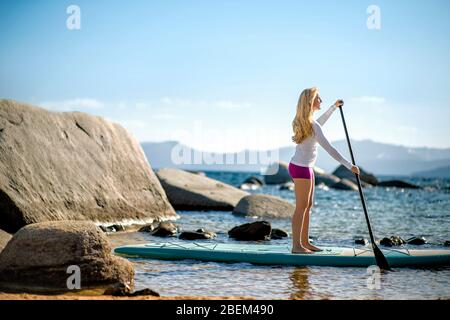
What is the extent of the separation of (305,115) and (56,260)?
3.68 m

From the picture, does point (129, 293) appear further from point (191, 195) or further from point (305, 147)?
point (191, 195)

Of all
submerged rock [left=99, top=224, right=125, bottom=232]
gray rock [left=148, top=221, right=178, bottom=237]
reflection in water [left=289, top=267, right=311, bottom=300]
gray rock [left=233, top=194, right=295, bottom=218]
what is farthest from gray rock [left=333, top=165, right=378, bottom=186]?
reflection in water [left=289, top=267, right=311, bottom=300]

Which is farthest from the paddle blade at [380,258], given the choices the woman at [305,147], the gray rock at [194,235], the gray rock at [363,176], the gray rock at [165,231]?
the gray rock at [363,176]

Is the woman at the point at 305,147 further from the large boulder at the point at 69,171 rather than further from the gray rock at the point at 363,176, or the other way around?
the gray rock at the point at 363,176

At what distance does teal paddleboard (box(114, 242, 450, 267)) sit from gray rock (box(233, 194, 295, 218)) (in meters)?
7.36

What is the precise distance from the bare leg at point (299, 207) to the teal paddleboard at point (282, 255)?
194 mm

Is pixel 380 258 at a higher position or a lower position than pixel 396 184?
higher

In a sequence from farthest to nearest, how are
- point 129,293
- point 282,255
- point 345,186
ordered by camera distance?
point 345,186, point 282,255, point 129,293

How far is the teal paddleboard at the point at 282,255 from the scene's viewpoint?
8.30m

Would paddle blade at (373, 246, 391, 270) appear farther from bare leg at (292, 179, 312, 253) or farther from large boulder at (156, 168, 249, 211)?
large boulder at (156, 168, 249, 211)

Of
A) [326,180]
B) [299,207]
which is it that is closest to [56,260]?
[299,207]

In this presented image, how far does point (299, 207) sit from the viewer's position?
8.28 m

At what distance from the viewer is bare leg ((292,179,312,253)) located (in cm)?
820
